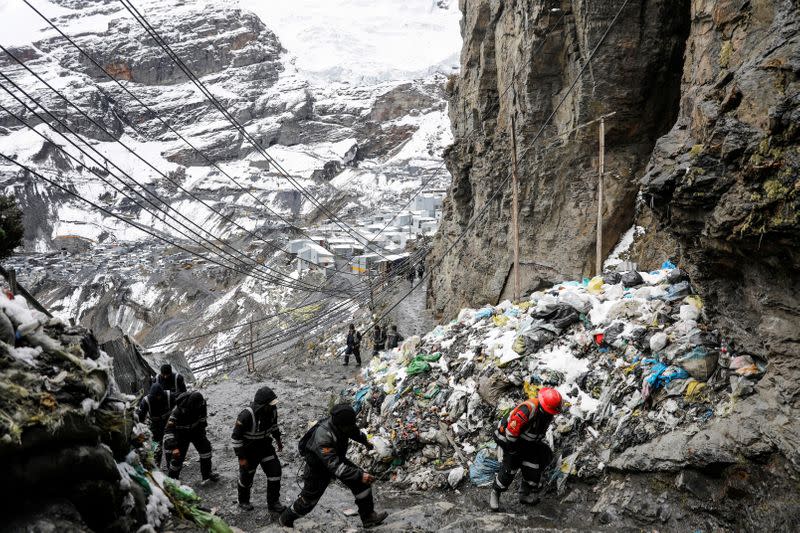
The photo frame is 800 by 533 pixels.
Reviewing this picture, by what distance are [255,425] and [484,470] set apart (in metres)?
2.20

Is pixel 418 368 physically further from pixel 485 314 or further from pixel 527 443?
pixel 527 443

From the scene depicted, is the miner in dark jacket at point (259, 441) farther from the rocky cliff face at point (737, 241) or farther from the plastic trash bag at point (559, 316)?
the plastic trash bag at point (559, 316)

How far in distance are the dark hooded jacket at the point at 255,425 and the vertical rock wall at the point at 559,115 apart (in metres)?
7.41

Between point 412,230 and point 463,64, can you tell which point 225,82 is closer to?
point 412,230

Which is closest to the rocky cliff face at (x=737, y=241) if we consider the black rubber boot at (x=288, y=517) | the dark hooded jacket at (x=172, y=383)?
the black rubber boot at (x=288, y=517)

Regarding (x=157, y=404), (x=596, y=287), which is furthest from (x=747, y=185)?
(x=157, y=404)

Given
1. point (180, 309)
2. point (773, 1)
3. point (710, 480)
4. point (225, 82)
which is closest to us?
point (710, 480)

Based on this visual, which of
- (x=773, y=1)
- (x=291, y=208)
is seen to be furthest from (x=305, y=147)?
(x=773, y=1)

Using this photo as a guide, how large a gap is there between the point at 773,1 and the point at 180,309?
44.1 metres

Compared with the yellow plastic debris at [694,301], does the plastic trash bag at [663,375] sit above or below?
below

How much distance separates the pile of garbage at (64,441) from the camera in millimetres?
2010

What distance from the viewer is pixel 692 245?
4.25 m

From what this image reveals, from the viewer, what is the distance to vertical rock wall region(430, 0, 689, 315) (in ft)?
37.8

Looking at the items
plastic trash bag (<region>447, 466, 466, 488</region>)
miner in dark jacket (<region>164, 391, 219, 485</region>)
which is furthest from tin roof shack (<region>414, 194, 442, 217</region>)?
plastic trash bag (<region>447, 466, 466, 488</region>)
